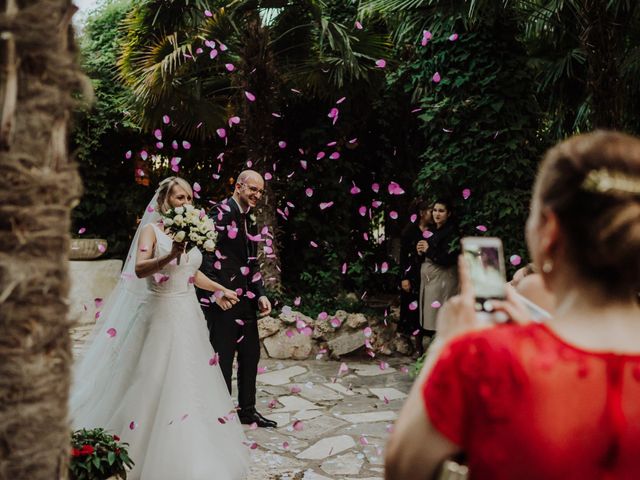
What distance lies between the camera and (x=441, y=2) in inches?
267

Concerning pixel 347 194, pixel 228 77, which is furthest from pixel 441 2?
pixel 347 194

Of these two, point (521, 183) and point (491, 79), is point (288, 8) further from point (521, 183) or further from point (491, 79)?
point (521, 183)

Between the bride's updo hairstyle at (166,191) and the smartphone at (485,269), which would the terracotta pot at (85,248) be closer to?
the bride's updo hairstyle at (166,191)

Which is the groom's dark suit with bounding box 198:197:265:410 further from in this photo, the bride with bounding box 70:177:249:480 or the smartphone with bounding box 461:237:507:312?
the smartphone with bounding box 461:237:507:312

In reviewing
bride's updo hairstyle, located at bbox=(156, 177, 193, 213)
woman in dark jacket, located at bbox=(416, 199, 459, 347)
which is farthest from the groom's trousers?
woman in dark jacket, located at bbox=(416, 199, 459, 347)

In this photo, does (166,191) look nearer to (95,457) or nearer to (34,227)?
(95,457)

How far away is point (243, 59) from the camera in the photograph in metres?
8.52

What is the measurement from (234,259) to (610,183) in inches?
171

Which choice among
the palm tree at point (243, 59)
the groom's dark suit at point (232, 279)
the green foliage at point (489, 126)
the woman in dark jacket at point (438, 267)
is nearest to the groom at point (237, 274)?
the groom's dark suit at point (232, 279)

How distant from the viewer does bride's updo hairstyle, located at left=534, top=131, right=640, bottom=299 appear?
1.07 metres

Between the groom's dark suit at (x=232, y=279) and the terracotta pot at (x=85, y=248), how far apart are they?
20.4 ft

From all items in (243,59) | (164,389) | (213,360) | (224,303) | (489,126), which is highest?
(243,59)

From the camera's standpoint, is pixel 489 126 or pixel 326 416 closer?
pixel 326 416

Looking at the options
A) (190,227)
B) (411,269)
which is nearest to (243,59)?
(411,269)
